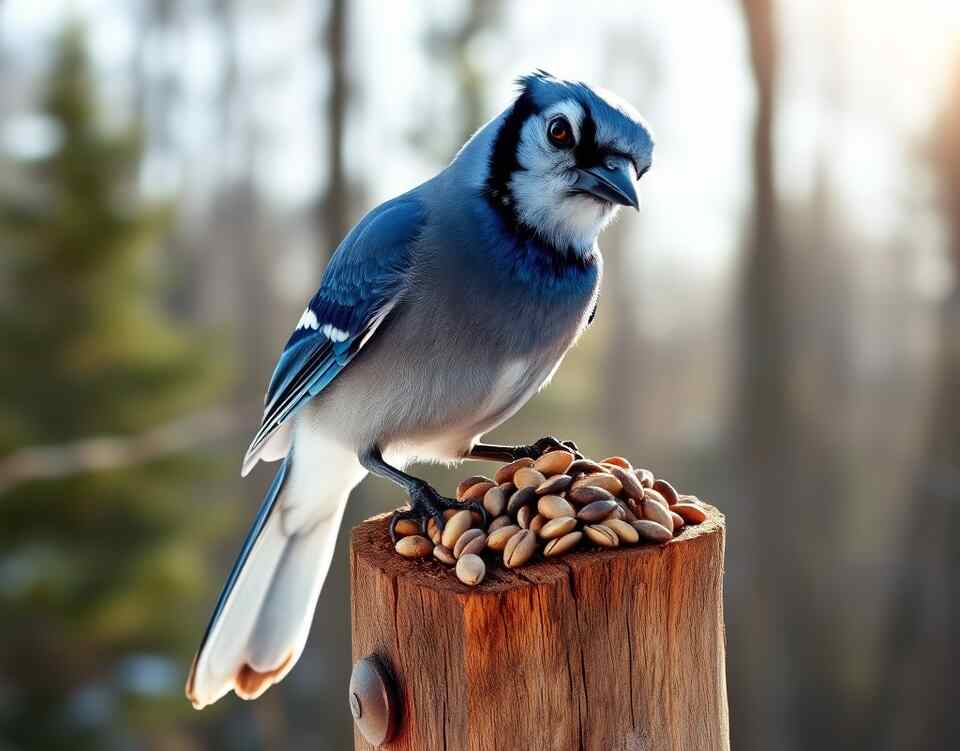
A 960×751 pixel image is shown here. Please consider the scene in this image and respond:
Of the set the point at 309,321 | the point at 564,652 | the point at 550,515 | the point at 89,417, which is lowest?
the point at 89,417

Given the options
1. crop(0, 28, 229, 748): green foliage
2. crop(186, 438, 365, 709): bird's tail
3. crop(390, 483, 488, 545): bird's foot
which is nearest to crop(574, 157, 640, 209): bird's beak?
crop(390, 483, 488, 545): bird's foot

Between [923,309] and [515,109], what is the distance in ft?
14.1

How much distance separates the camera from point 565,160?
1706mm

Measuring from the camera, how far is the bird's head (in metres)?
1.67

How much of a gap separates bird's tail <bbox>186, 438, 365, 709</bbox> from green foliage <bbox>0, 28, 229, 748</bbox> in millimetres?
3995

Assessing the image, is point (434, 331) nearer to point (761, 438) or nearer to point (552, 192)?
point (552, 192)

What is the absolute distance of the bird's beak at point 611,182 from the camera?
1.65 m

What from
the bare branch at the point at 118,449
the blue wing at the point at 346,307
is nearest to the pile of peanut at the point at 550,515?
the blue wing at the point at 346,307

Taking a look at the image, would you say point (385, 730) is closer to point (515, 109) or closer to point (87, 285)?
point (515, 109)

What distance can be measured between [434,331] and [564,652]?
0.63 m

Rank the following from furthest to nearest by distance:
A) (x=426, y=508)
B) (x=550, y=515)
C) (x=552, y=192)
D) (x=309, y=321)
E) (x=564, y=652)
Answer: (x=309, y=321), (x=552, y=192), (x=426, y=508), (x=550, y=515), (x=564, y=652)

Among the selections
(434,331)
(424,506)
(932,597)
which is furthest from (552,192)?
(932,597)

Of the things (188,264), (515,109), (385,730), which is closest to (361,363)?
(515,109)

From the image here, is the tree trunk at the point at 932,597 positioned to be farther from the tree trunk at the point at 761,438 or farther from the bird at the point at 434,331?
the bird at the point at 434,331
